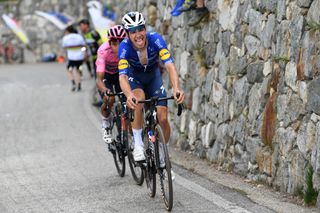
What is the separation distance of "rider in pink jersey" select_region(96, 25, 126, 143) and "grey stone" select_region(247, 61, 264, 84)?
168 cm

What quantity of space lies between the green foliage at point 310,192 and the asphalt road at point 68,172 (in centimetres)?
49

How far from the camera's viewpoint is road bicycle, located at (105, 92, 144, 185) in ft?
32.1

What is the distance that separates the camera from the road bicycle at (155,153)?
7.96 metres

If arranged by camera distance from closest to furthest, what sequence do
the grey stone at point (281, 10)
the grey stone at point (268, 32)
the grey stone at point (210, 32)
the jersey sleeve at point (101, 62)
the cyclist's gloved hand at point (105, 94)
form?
the grey stone at point (281, 10)
the grey stone at point (268, 32)
the cyclist's gloved hand at point (105, 94)
the jersey sleeve at point (101, 62)
the grey stone at point (210, 32)

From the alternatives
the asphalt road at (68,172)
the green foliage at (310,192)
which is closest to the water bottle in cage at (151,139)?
the asphalt road at (68,172)

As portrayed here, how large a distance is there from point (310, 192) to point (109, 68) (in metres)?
3.73

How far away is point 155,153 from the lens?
8.22m

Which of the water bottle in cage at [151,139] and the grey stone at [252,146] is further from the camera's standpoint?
the grey stone at [252,146]

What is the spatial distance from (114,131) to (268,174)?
2.39 meters

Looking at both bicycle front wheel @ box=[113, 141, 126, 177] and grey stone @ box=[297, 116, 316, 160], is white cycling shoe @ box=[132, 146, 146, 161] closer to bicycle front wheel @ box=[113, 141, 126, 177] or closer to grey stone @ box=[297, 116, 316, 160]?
bicycle front wheel @ box=[113, 141, 126, 177]

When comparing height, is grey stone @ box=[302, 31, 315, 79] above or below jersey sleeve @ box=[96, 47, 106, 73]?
above

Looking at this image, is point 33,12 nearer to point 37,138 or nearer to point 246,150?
point 37,138

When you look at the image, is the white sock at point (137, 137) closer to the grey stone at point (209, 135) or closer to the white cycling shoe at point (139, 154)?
the white cycling shoe at point (139, 154)

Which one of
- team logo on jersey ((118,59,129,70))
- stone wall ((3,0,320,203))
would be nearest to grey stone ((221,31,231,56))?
stone wall ((3,0,320,203))
